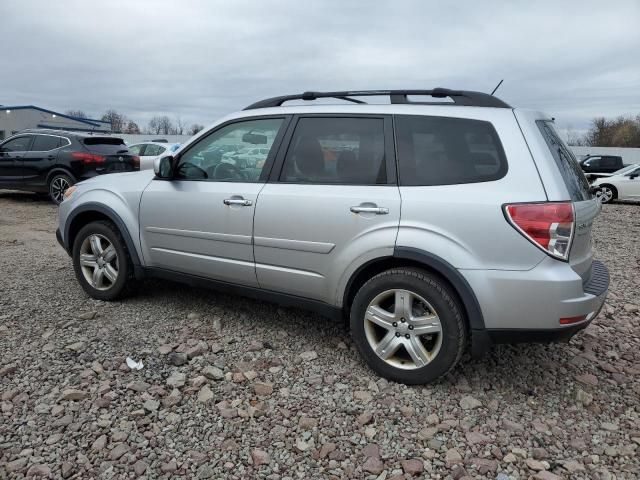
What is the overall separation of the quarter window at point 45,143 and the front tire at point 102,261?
7.43 m

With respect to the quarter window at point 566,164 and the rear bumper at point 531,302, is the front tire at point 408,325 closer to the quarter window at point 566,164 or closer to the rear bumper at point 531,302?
the rear bumper at point 531,302

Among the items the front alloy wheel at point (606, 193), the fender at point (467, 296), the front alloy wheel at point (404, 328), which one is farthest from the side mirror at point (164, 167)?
the front alloy wheel at point (606, 193)

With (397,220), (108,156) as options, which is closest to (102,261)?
(397,220)

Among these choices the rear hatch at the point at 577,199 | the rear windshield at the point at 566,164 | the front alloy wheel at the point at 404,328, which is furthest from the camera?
the front alloy wheel at the point at 404,328

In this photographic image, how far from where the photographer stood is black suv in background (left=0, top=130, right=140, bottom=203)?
418 inches

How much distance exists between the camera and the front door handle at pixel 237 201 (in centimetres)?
356

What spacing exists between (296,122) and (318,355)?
1661mm

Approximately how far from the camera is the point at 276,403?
9.76ft

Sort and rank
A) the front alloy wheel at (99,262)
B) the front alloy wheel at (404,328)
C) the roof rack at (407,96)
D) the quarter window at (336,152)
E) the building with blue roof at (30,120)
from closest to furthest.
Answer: the front alloy wheel at (404,328)
the roof rack at (407,96)
the quarter window at (336,152)
the front alloy wheel at (99,262)
the building with blue roof at (30,120)

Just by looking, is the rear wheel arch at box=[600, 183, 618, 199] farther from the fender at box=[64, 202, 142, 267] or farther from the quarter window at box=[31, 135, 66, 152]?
the fender at box=[64, 202, 142, 267]

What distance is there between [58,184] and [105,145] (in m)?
1.30

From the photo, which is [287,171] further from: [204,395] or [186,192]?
[204,395]

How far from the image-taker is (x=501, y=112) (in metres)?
3.00

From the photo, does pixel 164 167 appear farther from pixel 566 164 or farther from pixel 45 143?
pixel 45 143
